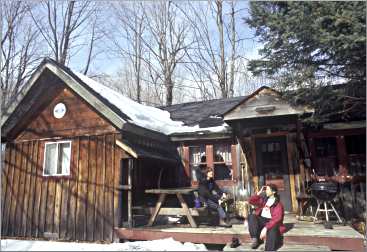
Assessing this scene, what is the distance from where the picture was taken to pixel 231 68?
24906 mm

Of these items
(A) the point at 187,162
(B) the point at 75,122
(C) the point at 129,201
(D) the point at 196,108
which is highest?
(D) the point at 196,108

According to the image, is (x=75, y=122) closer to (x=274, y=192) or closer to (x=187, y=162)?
(x=187, y=162)

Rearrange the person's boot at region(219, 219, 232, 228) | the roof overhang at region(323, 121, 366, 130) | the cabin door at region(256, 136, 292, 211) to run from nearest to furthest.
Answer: the person's boot at region(219, 219, 232, 228) → the roof overhang at region(323, 121, 366, 130) → the cabin door at region(256, 136, 292, 211)

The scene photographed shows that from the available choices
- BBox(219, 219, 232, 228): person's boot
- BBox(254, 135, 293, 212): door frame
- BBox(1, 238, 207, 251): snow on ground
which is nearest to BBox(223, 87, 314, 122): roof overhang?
BBox(254, 135, 293, 212): door frame

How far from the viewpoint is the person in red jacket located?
6863mm

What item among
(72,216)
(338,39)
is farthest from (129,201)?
(338,39)

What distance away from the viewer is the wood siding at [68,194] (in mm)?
9898

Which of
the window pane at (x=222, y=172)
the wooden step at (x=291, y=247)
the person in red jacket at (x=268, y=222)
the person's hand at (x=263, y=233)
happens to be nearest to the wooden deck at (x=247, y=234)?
the wooden step at (x=291, y=247)

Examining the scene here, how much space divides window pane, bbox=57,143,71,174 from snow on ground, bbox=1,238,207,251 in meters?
2.20

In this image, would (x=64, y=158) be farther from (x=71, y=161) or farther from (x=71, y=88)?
(x=71, y=88)

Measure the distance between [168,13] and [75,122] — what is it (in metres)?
19.0

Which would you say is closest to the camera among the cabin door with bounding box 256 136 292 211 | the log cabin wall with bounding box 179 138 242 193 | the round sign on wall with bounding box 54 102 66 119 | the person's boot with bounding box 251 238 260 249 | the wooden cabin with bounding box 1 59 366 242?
the person's boot with bounding box 251 238 260 249

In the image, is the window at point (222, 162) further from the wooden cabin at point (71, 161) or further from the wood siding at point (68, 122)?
the wood siding at point (68, 122)

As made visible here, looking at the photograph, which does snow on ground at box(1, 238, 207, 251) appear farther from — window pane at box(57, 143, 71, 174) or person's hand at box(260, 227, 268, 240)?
window pane at box(57, 143, 71, 174)
